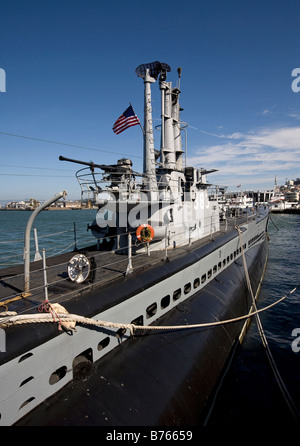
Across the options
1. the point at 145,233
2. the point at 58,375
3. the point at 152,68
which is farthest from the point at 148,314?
the point at 152,68

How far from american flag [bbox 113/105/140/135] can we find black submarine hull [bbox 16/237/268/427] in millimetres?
8973

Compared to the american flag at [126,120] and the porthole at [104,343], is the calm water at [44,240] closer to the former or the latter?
the porthole at [104,343]

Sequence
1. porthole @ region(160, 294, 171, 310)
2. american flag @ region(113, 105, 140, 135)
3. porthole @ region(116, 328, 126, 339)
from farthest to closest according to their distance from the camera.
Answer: american flag @ region(113, 105, 140, 135) < porthole @ region(160, 294, 171, 310) < porthole @ region(116, 328, 126, 339)

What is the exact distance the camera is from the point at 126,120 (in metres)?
12.6

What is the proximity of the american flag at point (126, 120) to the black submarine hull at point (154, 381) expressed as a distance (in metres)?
8.97

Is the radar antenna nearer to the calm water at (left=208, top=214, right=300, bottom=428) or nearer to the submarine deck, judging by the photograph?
the submarine deck

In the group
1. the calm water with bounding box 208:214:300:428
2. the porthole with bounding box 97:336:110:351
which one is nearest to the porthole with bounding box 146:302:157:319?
the porthole with bounding box 97:336:110:351

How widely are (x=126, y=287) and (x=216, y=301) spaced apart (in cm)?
477

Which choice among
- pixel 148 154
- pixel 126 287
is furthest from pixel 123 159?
pixel 126 287

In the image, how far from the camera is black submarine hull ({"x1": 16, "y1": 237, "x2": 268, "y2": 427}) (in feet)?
14.9

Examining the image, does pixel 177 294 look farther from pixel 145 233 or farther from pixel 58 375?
pixel 58 375

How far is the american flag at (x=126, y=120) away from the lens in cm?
1240

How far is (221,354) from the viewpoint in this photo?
796cm

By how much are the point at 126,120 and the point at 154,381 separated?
11431mm
